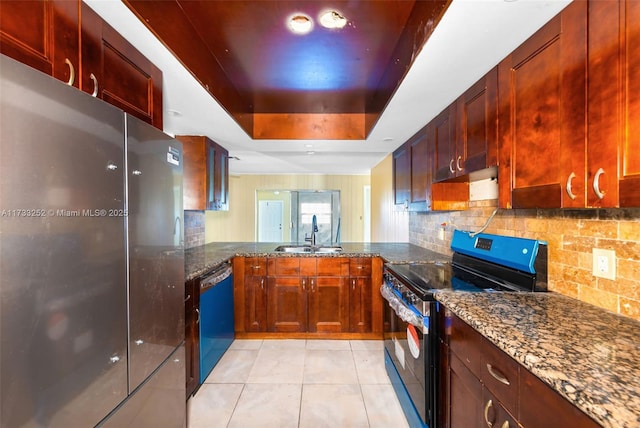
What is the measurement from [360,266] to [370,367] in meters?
0.91

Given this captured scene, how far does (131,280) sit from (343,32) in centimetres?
164

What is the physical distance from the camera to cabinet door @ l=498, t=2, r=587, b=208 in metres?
0.96

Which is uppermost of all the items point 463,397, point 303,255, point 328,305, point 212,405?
point 303,255

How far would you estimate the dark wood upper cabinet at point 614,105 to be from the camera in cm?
79

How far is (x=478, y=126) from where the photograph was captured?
1565 millimetres

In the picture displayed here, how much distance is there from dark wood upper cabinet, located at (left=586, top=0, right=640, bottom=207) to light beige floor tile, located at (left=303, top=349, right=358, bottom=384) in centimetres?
199

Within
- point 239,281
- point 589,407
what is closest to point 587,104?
point 589,407

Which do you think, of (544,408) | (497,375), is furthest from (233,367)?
(544,408)

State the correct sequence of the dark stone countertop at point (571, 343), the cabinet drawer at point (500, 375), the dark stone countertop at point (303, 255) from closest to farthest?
the dark stone countertop at point (571, 343)
the cabinet drawer at point (500, 375)
the dark stone countertop at point (303, 255)

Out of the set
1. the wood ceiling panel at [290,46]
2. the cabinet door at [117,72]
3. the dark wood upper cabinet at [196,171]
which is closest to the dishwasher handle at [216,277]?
the dark wood upper cabinet at [196,171]

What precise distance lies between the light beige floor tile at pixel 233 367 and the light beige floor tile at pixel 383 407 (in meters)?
0.98

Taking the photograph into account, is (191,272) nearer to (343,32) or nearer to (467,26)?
(343,32)

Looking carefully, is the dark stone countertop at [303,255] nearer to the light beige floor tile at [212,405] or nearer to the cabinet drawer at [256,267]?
the cabinet drawer at [256,267]

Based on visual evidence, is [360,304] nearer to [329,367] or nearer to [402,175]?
[329,367]
